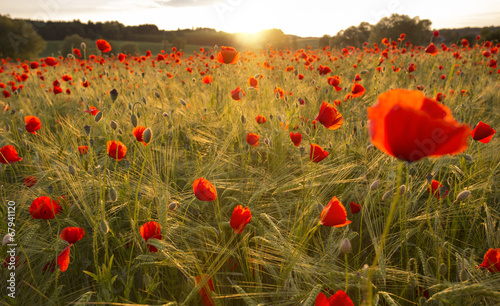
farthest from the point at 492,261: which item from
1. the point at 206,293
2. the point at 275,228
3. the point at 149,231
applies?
the point at 149,231

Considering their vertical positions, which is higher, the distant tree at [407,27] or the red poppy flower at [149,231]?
the distant tree at [407,27]

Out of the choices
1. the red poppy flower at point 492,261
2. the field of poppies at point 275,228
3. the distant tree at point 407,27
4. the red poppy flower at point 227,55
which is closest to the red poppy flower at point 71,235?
the field of poppies at point 275,228

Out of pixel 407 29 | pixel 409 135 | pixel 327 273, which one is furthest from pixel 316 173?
pixel 407 29

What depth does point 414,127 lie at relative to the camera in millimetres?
509

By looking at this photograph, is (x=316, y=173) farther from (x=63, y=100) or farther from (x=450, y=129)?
(x=63, y=100)

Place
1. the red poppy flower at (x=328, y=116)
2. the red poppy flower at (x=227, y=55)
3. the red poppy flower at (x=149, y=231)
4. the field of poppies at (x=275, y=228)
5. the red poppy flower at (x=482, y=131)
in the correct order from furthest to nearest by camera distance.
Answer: the red poppy flower at (x=227, y=55)
the red poppy flower at (x=328, y=116)
the red poppy flower at (x=482, y=131)
the red poppy flower at (x=149, y=231)
the field of poppies at (x=275, y=228)

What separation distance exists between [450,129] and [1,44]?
75.8 ft

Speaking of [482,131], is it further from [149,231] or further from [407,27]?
[407,27]

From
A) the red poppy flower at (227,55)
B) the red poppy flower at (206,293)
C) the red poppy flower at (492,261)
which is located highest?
the red poppy flower at (227,55)

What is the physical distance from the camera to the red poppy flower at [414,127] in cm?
49

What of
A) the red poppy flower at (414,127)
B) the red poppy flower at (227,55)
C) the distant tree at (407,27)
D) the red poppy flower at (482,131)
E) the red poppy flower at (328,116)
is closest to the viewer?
the red poppy flower at (414,127)

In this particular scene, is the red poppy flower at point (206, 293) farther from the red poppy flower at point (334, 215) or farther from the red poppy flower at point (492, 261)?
the red poppy flower at point (492, 261)

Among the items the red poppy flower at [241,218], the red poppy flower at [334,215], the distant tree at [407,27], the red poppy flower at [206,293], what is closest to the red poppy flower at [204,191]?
the red poppy flower at [241,218]

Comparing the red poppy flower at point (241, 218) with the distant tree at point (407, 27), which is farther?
the distant tree at point (407, 27)
